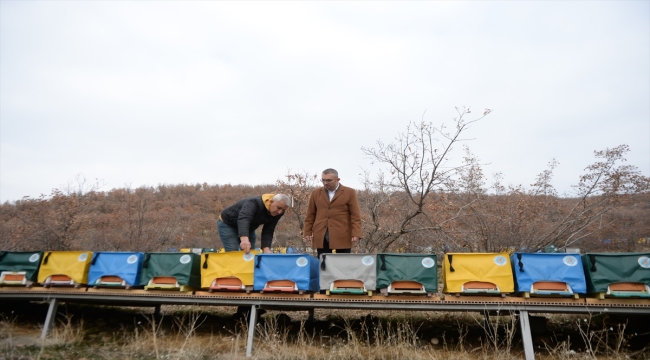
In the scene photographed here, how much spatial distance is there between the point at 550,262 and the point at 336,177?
273 centimetres

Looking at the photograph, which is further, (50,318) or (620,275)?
(50,318)

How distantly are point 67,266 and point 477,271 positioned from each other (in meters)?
5.07

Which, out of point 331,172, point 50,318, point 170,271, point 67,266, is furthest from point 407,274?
point 50,318

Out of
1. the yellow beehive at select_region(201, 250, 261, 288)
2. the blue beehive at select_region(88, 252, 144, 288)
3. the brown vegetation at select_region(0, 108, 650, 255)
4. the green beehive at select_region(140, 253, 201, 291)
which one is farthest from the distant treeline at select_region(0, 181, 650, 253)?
the blue beehive at select_region(88, 252, 144, 288)

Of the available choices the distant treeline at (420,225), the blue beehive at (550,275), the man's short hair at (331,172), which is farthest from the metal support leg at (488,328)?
the distant treeline at (420,225)

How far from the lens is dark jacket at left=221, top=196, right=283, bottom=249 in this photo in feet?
17.0

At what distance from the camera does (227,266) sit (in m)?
4.74

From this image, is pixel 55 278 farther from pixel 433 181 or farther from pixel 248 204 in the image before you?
pixel 433 181

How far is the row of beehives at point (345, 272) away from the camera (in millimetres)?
4043

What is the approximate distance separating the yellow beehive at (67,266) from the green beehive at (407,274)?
3.76 meters

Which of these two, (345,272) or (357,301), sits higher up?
(345,272)

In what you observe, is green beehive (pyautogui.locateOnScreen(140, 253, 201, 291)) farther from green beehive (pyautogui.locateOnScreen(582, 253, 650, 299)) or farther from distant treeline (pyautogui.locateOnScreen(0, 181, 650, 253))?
distant treeline (pyautogui.locateOnScreen(0, 181, 650, 253))

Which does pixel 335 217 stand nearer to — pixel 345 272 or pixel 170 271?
pixel 345 272

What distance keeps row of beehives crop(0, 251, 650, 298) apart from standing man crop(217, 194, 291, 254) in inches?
20.2
